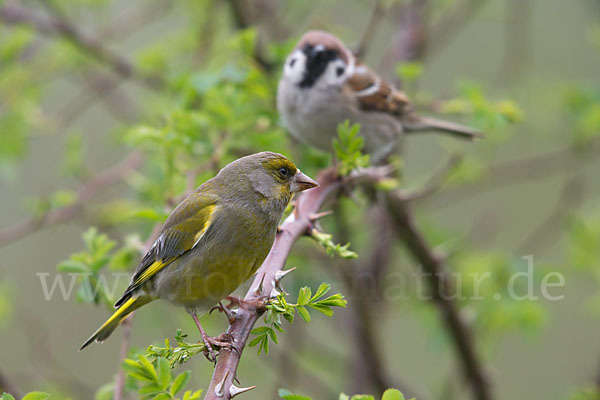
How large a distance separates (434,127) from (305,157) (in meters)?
0.95

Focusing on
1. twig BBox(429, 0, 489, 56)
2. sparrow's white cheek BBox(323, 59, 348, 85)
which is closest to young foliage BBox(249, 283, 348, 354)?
sparrow's white cheek BBox(323, 59, 348, 85)

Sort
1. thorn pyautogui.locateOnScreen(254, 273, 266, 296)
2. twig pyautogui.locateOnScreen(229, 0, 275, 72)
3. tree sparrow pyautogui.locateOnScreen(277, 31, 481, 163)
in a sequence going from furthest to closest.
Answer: twig pyautogui.locateOnScreen(229, 0, 275, 72) → tree sparrow pyautogui.locateOnScreen(277, 31, 481, 163) → thorn pyautogui.locateOnScreen(254, 273, 266, 296)

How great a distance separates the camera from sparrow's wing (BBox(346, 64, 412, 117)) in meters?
4.56

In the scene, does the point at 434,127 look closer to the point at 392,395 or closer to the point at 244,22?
the point at 244,22

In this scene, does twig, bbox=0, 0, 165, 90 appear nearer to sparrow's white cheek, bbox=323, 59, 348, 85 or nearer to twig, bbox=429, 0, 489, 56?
sparrow's white cheek, bbox=323, 59, 348, 85

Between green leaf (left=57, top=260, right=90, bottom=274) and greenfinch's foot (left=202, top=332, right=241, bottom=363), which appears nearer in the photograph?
greenfinch's foot (left=202, top=332, right=241, bottom=363)

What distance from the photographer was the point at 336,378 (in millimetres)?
6816

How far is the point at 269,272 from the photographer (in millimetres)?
2379

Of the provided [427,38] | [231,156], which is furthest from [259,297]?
[427,38]

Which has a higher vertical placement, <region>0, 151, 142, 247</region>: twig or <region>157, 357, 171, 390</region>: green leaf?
<region>157, 357, 171, 390</region>: green leaf

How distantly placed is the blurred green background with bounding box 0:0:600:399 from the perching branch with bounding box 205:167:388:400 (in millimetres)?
688

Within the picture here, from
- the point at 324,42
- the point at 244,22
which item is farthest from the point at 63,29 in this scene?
the point at 324,42

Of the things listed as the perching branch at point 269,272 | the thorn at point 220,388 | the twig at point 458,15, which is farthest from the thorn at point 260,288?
the twig at point 458,15

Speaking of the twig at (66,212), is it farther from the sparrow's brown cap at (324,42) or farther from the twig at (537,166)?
the twig at (537,166)
